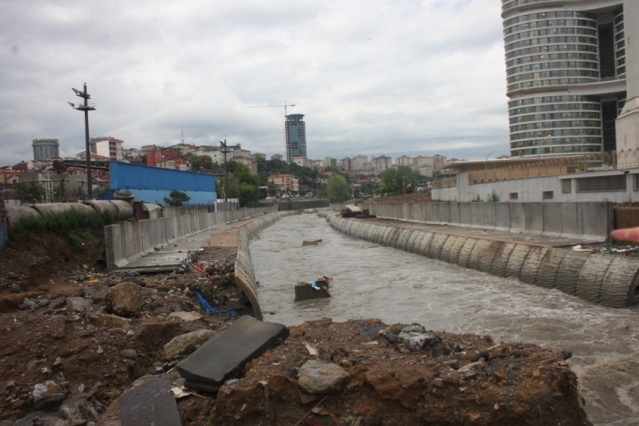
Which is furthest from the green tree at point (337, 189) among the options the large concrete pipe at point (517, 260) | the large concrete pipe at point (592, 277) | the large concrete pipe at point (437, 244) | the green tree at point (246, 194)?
the large concrete pipe at point (592, 277)

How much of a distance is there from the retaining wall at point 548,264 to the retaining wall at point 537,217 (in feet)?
12.1

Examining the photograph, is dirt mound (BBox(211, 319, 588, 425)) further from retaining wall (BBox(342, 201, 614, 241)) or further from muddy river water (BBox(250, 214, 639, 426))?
retaining wall (BBox(342, 201, 614, 241))

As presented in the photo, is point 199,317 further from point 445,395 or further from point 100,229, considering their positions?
point 100,229

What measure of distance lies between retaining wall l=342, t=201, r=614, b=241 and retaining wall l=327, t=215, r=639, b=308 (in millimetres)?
3685

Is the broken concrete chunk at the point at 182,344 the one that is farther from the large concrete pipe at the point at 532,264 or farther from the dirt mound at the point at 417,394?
the large concrete pipe at the point at 532,264

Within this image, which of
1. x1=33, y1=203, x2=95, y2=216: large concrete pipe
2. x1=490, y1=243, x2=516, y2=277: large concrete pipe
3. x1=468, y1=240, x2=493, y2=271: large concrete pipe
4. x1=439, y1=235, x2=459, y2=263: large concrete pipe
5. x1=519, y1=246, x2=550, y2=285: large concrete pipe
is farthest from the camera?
x1=439, y1=235, x2=459, y2=263: large concrete pipe

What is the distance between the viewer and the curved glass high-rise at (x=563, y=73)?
109750 millimetres

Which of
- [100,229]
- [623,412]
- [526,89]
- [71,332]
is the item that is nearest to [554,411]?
[623,412]

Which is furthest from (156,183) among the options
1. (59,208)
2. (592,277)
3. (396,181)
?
(396,181)

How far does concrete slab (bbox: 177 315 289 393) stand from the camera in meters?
5.63

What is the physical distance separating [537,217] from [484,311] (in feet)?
40.9

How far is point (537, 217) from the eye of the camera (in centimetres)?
2391

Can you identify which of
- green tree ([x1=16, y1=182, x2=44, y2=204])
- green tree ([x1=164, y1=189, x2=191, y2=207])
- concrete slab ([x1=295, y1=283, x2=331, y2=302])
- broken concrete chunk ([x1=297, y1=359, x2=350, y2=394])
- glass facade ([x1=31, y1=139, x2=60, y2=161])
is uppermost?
glass facade ([x1=31, y1=139, x2=60, y2=161])

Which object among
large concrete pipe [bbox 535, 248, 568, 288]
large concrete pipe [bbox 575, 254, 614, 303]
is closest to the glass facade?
large concrete pipe [bbox 535, 248, 568, 288]
